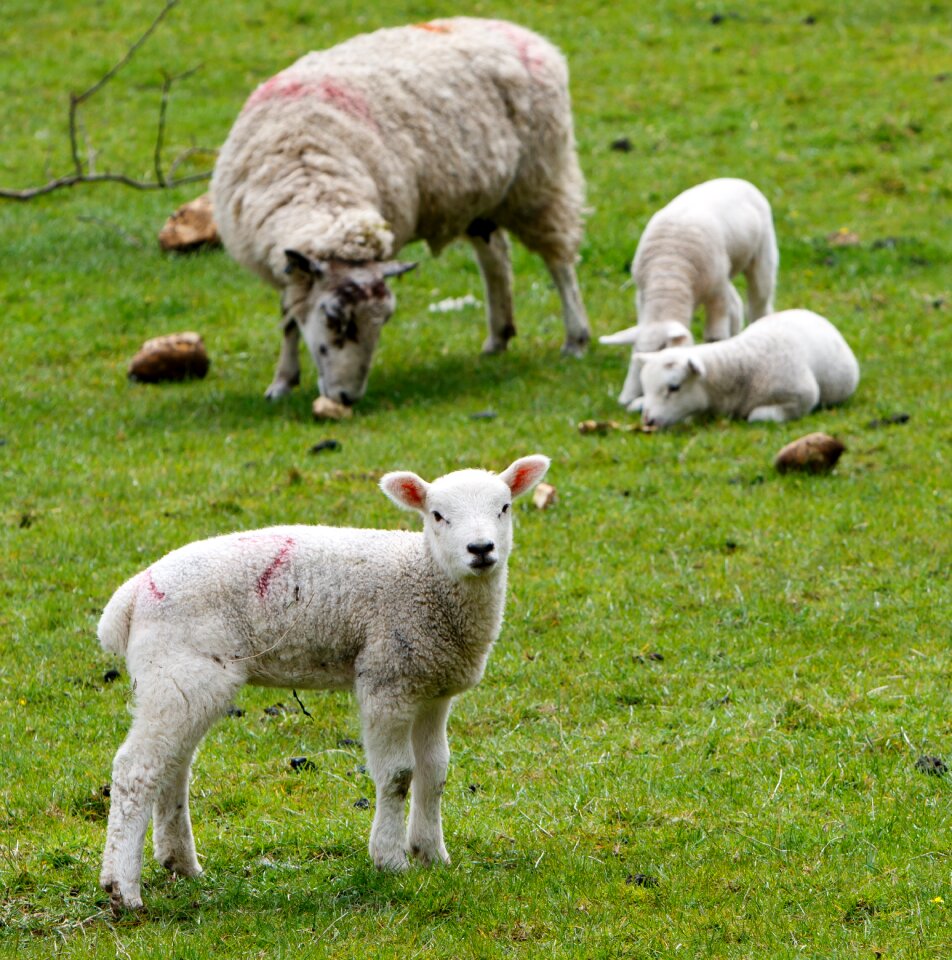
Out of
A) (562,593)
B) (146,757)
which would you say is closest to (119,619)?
(146,757)

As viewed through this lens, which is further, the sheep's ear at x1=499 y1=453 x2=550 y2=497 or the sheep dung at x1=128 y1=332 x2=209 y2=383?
the sheep dung at x1=128 y1=332 x2=209 y2=383

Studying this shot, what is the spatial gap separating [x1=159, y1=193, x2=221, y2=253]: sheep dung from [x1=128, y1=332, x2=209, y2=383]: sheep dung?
368cm

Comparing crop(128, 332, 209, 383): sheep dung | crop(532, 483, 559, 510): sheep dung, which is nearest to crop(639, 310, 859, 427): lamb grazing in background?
crop(532, 483, 559, 510): sheep dung

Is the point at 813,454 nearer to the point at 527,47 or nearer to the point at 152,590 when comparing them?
the point at 152,590

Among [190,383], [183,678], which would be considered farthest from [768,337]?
[183,678]

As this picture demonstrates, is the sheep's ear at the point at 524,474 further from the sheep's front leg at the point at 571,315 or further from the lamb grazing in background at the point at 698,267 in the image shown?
Answer: the sheep's front leg at the point at 571,315

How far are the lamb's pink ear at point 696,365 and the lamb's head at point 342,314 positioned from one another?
93.8 inches

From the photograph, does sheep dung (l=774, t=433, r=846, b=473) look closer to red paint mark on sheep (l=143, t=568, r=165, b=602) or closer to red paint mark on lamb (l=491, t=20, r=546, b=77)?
red paint mark on lamb (l=491, t=20, r=546, b=77)

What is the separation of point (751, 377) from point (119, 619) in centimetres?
724

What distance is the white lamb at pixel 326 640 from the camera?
16.5 ft

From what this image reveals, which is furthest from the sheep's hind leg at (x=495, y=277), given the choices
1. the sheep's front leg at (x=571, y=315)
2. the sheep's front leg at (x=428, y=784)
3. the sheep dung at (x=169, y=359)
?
the sheep's front leg at (x=428, y=784)

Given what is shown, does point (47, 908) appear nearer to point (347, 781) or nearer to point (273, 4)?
point (347, 781)

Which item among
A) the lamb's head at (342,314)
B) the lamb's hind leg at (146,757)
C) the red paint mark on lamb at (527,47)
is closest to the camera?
the lamb's hind leg at (146,757)

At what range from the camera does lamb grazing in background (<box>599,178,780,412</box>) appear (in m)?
12.4
